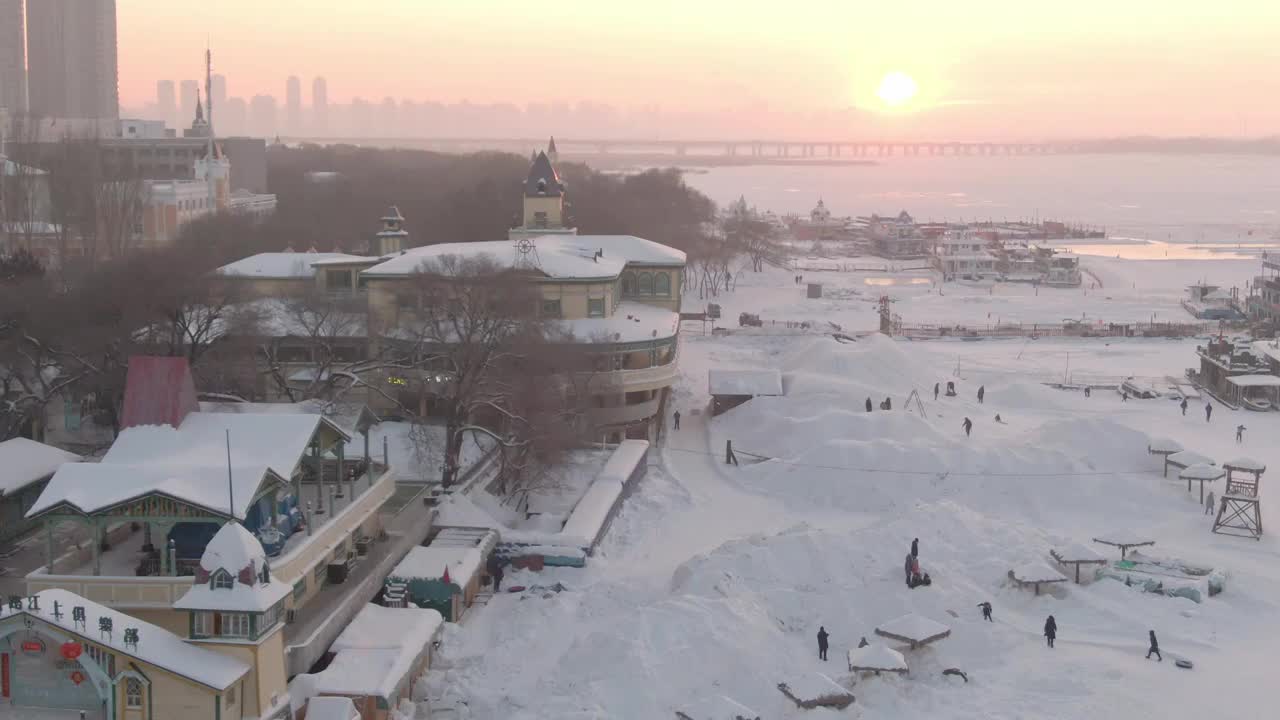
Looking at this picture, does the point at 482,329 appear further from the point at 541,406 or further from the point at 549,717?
the point at 549,717

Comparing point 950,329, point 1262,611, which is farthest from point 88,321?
point 950,329

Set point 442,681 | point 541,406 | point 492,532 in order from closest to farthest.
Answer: point 442,681, point 492,532, point 541,406

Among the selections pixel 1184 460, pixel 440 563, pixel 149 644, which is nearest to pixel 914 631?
pixel 440 563

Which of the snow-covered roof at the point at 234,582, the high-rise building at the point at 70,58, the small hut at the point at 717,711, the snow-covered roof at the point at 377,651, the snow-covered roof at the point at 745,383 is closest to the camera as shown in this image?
the snow-covered roof at the point at 234,582

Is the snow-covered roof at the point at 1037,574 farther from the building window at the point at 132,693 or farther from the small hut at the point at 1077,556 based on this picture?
the building window at the point at 132,693

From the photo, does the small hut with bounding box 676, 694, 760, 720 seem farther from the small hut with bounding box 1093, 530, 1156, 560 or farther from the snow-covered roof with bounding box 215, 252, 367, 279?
the snow-covered roof with bounding box 215, 252, 367, 279

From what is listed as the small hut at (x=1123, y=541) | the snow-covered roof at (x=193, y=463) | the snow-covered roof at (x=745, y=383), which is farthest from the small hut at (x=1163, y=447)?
the snow-covered roof at (x=193, y=463)

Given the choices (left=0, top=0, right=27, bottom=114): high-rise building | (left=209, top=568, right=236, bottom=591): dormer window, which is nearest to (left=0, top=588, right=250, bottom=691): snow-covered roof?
(left=209, top=568, right=236, bottom=591): dormer window
